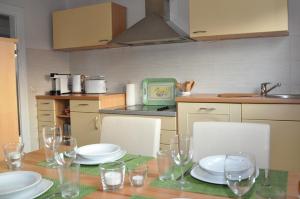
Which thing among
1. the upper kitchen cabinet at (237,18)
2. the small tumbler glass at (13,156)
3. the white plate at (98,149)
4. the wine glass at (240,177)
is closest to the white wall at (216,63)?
the upper kitchen cabinet at (237,18)

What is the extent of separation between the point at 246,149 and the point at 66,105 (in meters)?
2.73

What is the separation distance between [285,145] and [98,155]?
1.75 m

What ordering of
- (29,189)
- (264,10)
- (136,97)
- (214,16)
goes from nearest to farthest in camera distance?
(29,189) < (264,10) < (214,16) < (136,97)

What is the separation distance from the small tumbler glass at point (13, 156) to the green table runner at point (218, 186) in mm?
652

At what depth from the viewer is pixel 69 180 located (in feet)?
Result: 3.40

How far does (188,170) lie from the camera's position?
1237 mm

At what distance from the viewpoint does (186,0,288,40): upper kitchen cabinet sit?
2525 millimetres

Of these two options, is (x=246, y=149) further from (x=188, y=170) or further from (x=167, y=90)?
(x=167, y=90)

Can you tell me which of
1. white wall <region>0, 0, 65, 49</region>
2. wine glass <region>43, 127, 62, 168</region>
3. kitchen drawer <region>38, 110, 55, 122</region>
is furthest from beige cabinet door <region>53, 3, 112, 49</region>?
wine glass <region>43, 127, 62, 168</region>

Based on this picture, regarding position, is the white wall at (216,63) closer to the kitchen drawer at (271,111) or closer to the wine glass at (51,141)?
the kitchen drawer at (271,111)

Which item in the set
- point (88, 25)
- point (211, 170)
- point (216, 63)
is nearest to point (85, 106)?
point (88, 25)

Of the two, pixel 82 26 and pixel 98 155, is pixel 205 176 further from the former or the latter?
pixel 82 26

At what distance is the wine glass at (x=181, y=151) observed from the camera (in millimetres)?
1151

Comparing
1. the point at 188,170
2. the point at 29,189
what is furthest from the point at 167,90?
the point at 29,189
